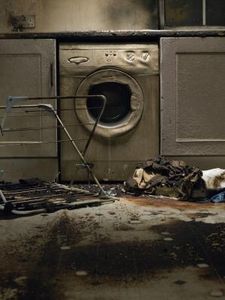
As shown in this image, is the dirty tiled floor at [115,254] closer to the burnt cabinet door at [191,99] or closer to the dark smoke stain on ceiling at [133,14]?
the burnt cabinet door at [191,99]

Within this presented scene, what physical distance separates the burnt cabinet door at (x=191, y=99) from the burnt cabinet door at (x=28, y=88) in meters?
1.61

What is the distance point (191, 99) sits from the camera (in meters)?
7.21

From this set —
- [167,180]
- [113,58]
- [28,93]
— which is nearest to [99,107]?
[113,58]

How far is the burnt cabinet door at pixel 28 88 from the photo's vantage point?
7.18 metres

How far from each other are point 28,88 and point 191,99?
7.61ft

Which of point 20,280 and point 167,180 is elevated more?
point 167,180

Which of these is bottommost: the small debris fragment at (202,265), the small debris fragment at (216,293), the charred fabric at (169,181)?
the small debris fragment at (216,293)

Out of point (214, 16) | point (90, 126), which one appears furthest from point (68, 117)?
point (214, 16)

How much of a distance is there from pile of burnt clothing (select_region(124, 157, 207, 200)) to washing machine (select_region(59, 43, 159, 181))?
41 cm

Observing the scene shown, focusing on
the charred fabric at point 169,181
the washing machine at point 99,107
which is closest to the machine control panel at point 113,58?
the washing machine at point 99,107

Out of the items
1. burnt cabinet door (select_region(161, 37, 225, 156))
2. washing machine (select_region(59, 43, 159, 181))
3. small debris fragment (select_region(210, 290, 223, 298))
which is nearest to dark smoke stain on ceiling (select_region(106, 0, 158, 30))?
washing machine (select_region(59, 43, 159, 181))

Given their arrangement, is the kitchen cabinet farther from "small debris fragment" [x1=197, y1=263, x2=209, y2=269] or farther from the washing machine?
"small debris fragment" [x1=197, y1=263, x2=209, y2=269]

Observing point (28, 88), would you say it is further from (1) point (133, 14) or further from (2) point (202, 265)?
(2) point (202, 265)

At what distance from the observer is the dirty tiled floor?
317 cm
